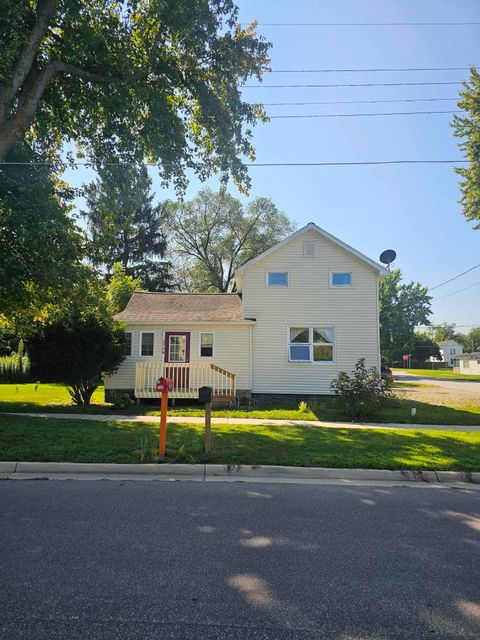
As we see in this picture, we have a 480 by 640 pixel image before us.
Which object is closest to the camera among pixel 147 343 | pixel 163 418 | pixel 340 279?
pixel 163 418

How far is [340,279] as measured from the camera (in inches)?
662

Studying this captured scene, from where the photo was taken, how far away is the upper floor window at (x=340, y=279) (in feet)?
54.9

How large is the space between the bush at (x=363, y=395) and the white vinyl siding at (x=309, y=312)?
4135 mm

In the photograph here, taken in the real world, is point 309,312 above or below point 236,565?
above

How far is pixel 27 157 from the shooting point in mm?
11742

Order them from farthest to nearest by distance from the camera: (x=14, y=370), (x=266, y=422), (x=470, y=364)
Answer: (x=470, y=364)
(x=14, y=370)
(x=266, y=422)

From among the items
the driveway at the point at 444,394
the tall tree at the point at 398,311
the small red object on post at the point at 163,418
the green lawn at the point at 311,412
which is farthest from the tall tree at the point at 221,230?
the small red object on post at the point at 163,418

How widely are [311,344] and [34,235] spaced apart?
10.5 meters

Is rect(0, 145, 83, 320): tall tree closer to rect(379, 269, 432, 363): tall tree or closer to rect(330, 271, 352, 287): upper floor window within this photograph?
rect(330, 271, 352, 287): upper floor window

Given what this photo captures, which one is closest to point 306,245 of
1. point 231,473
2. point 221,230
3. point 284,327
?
point 284,327

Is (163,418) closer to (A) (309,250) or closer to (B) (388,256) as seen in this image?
(A) (309,250)

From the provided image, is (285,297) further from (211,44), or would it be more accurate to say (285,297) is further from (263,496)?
(263,496)

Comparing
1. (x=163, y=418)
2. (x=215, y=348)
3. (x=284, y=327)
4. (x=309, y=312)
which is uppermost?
(x=309, y=312)

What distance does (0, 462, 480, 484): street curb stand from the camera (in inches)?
242
